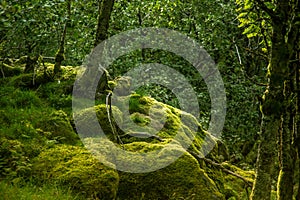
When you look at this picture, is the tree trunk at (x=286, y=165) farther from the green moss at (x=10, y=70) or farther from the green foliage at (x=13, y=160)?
the green moss at (x=10, y=70)

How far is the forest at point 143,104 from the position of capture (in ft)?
21.2

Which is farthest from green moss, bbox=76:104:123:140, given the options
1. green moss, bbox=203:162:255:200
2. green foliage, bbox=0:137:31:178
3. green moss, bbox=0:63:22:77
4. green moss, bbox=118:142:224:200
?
green moss, bbox=0:63:22:77

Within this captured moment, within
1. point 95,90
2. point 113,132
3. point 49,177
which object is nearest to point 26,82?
point 95,90

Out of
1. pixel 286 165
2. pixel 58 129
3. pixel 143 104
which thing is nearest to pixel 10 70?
pixel 143 104

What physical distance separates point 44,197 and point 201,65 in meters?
12.8

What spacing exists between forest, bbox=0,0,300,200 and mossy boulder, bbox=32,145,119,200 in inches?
0.8

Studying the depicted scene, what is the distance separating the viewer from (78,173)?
23.9 feet

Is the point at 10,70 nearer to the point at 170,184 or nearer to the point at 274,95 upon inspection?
the point at 170,184

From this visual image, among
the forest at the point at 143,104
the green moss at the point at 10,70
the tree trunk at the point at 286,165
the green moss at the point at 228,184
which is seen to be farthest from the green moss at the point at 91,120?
the green moss at the point at 10,70

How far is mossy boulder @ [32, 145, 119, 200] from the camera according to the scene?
706 centimetres

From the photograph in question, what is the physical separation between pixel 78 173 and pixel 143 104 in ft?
15.0

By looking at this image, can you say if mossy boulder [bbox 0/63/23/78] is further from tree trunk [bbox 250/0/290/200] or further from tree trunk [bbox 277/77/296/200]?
tree trunk [bbox 250/0/290/200]

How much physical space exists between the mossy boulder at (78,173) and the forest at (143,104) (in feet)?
0.07

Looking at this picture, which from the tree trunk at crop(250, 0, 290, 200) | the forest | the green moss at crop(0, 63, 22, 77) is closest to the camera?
the tree trunk at crop(250, 0, 290, 200)
